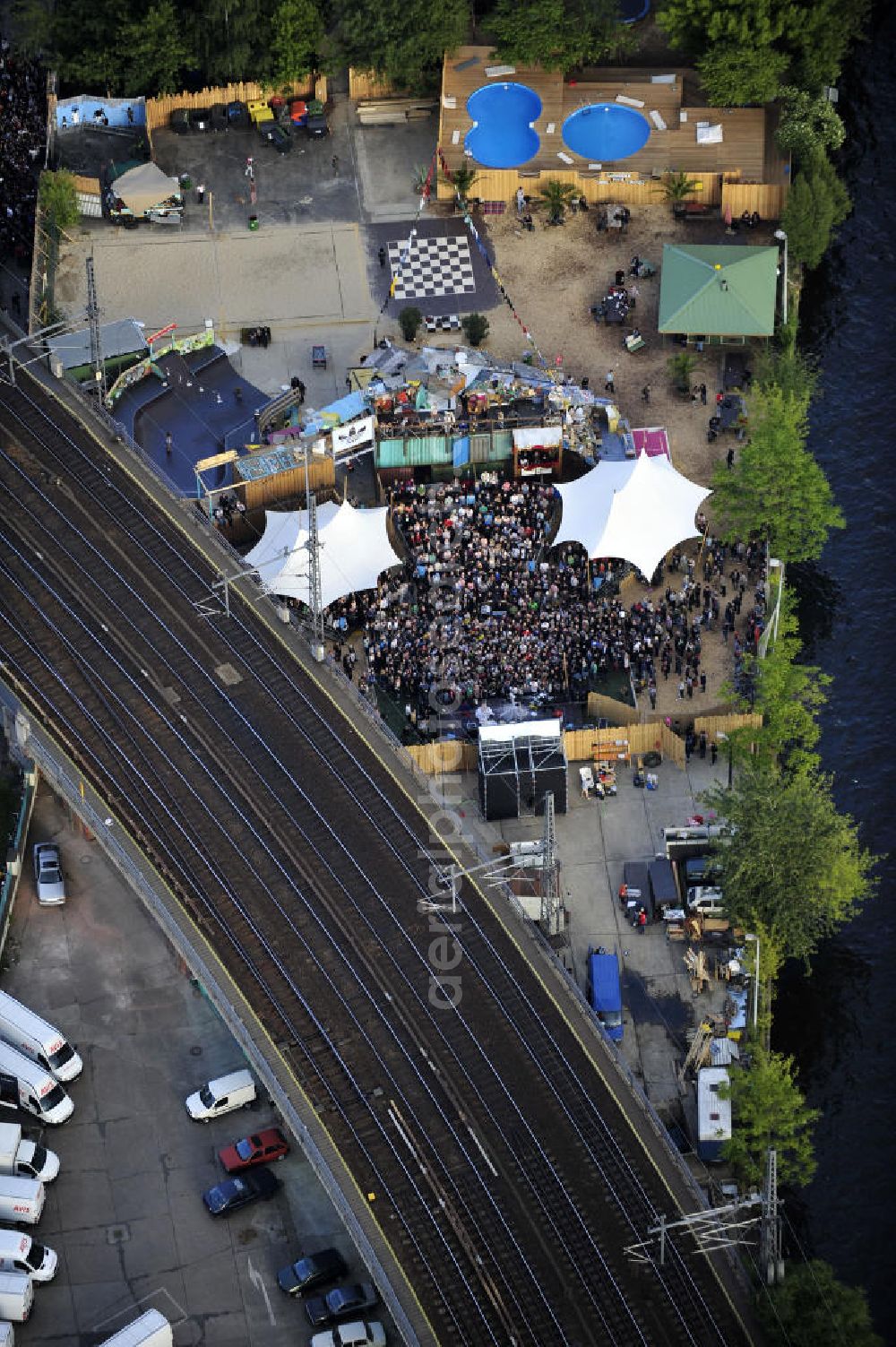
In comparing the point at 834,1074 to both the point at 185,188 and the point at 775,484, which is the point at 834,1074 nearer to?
the point at 775,484

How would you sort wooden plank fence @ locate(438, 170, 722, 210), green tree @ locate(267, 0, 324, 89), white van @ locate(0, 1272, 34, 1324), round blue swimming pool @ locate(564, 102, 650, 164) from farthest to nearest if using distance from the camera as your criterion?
green tree @ locate(267, 0, 324, 89)
round blue swimming pool @ locate(564, 102, 650, 164)
wooden plank fence @ locate(438, 170, 722, 210)
white van @ locate(0, 1272, 34, 1324)

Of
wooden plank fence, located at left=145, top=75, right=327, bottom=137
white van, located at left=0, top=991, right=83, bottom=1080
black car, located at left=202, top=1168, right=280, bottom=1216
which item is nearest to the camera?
black car, located at left=202, top=1168, right=280, bottom=1216

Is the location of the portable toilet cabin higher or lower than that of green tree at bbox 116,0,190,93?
lower

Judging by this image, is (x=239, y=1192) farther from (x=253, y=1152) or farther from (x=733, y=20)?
(x=733, y=20)

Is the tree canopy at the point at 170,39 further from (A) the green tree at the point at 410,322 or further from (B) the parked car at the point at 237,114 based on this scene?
(A) the green tree at the point at 410,322

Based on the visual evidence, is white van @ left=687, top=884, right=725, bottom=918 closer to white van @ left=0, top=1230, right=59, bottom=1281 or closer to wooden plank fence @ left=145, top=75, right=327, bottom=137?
white van @ left=0, top=1230, right=59, bottom=1281

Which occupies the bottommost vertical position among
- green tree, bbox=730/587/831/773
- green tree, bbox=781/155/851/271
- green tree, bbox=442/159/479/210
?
green tree, bbox=730/587/831/773

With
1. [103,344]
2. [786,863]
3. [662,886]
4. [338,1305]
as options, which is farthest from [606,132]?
[338,1305]

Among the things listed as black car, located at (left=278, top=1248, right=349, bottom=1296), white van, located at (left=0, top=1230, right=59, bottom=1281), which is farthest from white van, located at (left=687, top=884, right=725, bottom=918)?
white van, located at (left=0, top=1230, right=59, bottom=1281)
